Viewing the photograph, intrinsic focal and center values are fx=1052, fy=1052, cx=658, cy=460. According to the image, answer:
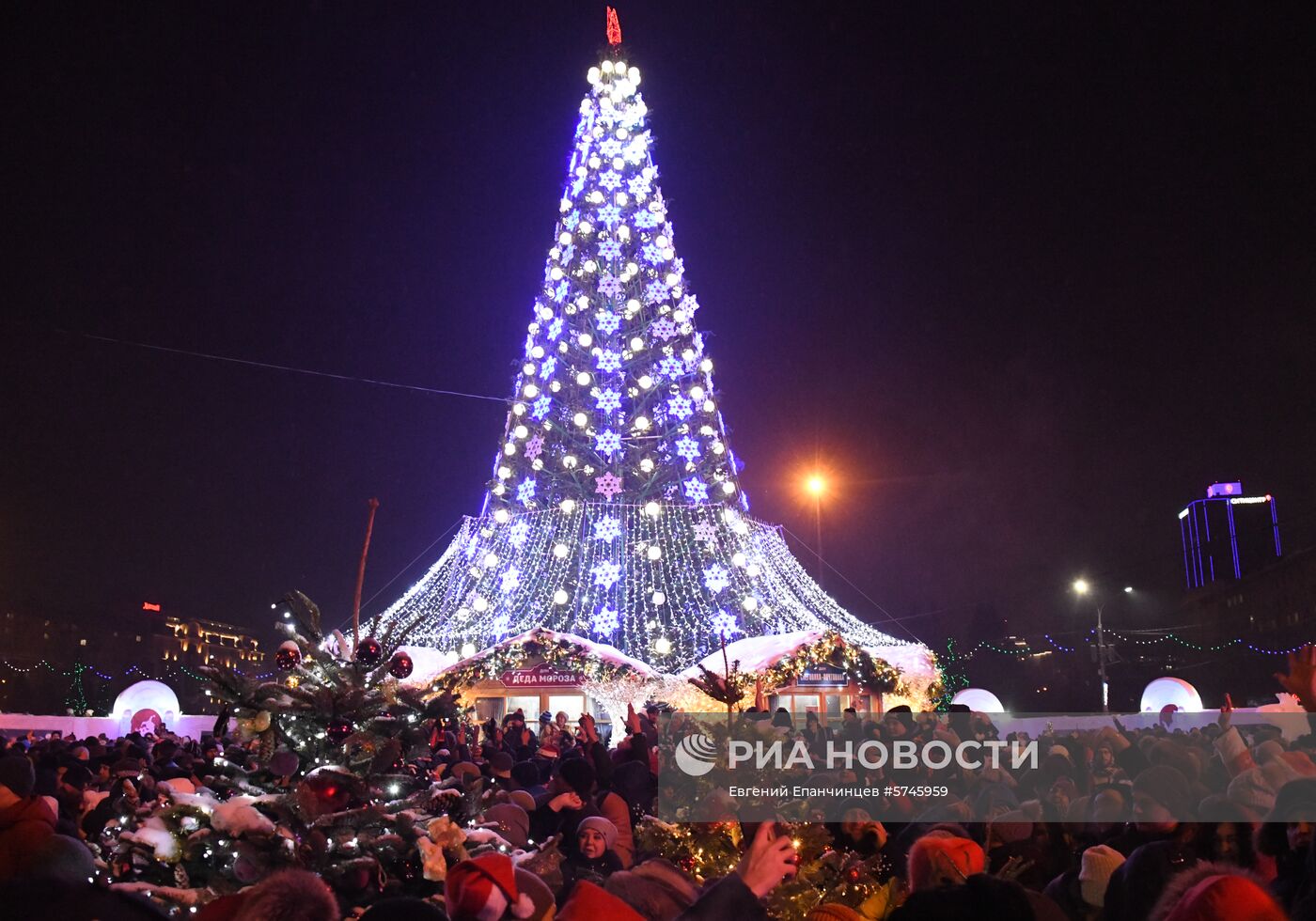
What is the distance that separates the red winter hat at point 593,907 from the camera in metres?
3.09

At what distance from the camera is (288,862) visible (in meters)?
5.60

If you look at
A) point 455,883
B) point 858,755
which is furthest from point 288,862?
point 858,755

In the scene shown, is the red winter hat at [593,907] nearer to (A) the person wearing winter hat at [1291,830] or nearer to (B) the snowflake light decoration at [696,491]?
(A) the person wearing winter hat at [1291,830]

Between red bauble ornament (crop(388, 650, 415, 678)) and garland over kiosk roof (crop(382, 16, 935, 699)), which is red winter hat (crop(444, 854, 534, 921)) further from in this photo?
garland over kiosk roof (crop(382, 16, 935, 699))

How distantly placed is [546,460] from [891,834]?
19.4 meters

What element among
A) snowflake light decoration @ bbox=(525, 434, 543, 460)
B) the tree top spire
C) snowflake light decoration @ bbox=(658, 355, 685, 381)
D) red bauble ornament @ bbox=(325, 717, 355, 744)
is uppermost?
the tree top spire

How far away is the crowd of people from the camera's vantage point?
2848 millimetres

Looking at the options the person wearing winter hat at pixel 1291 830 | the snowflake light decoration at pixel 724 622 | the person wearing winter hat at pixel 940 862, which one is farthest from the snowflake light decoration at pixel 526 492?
the person wearing winter hat at pixel 1291 830

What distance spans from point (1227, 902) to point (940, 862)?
5.63ft

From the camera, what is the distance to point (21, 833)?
15.0ft

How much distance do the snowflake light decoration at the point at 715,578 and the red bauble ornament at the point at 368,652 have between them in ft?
59.4

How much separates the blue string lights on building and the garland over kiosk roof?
0.14 ft

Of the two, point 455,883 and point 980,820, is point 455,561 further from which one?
point 455,883

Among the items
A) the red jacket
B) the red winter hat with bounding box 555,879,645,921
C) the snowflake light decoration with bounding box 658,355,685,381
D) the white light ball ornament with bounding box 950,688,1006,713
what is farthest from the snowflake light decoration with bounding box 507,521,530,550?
the red winter hat with bounding box 555,879,645,921
